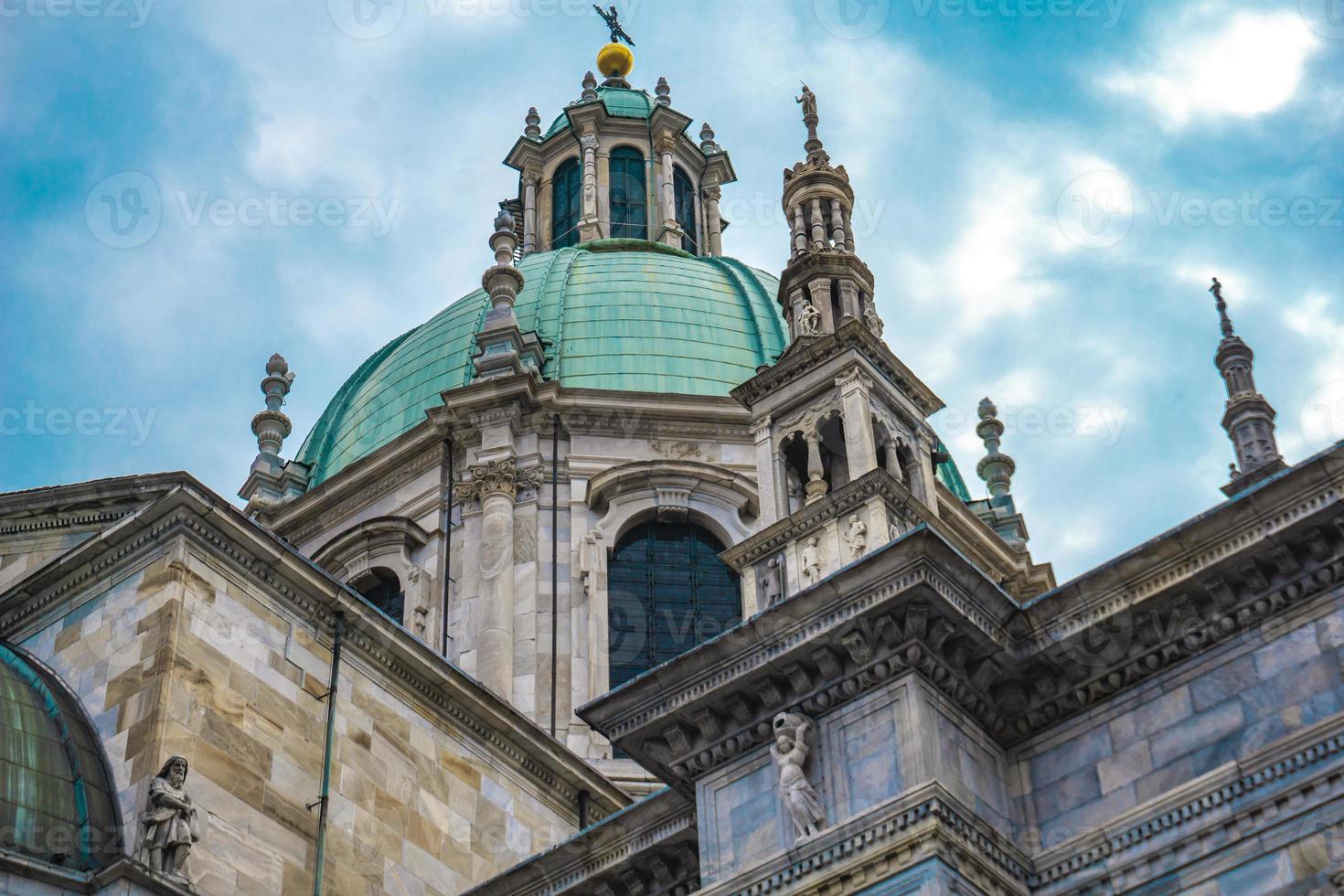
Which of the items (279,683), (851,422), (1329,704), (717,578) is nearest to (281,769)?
(279,683)

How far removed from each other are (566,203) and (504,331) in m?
12.4

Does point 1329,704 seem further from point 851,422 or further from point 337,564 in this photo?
point 337,564

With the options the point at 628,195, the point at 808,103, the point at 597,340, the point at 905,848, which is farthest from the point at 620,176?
the point at 905,848

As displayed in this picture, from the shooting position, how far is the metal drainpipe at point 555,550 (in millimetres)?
36625

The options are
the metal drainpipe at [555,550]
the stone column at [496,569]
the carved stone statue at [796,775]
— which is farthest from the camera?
the metal drainpipe at [555,550]

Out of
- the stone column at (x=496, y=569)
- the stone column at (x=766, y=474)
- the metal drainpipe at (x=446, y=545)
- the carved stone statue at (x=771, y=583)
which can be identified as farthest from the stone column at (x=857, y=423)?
the metal drainpipe at (x=446, y=545)

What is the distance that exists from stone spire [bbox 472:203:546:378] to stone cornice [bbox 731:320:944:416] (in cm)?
1892

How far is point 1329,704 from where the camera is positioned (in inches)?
617

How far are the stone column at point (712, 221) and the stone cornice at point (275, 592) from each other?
28668 mm

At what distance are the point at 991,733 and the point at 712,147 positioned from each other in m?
40.0

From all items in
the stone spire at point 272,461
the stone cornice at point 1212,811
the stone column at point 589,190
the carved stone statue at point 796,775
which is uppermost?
the stone column at point 589,190

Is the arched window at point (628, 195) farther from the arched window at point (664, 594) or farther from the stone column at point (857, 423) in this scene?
the stone column at point (857, 423)

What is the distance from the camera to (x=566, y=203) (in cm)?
5450

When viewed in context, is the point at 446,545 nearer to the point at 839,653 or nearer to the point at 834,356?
the point at 834,356
